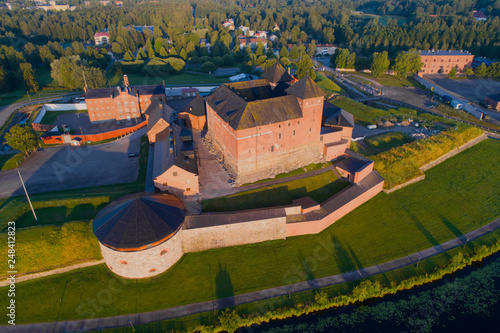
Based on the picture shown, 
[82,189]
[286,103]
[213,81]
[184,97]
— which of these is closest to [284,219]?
[286,103]

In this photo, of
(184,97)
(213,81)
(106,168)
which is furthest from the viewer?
(213,81)

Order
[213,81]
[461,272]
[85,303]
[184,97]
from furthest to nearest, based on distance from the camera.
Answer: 1. [213,81]
2. [184,97]
3. [461,272]
4. [85,303]

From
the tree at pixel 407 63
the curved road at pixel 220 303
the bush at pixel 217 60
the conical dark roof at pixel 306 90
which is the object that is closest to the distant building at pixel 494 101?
the tree at pixel 407 63

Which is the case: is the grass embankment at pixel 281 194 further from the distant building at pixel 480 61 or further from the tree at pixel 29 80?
the distant building at pixel 480 61

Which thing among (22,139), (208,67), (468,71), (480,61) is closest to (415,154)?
(22,139)

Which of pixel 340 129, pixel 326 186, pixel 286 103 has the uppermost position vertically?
pixel 286 103

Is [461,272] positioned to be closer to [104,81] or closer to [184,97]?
[184,97]
